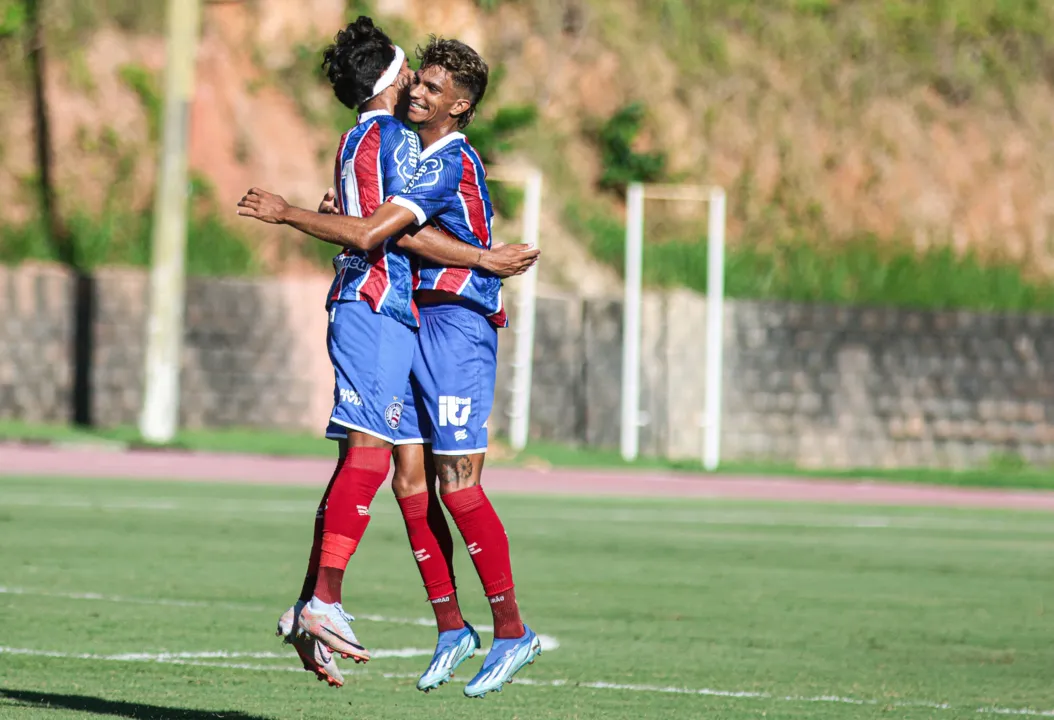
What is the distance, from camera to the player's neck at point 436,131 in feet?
24.6

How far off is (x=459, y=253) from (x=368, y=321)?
0.42 metres

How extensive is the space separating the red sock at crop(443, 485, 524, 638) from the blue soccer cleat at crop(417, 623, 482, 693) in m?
0.12

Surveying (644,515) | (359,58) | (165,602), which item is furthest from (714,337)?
(359,58)

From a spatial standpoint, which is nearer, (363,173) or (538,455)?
(363,173)

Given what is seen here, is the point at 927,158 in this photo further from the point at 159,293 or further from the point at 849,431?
the point at 159,293

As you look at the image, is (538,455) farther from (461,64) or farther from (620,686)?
(461,64)

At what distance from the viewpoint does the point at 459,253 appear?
7.40 metres

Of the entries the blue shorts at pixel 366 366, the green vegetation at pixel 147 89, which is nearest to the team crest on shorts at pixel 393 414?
the blue shorts at pixel 366 366

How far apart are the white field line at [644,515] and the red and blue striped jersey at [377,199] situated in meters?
9.39

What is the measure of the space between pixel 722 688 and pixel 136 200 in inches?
967

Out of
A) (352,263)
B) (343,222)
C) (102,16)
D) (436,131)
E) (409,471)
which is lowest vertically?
(409,471)

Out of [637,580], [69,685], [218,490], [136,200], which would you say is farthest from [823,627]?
[136,200]

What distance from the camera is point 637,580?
492 inches

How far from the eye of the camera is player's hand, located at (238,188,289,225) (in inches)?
276
